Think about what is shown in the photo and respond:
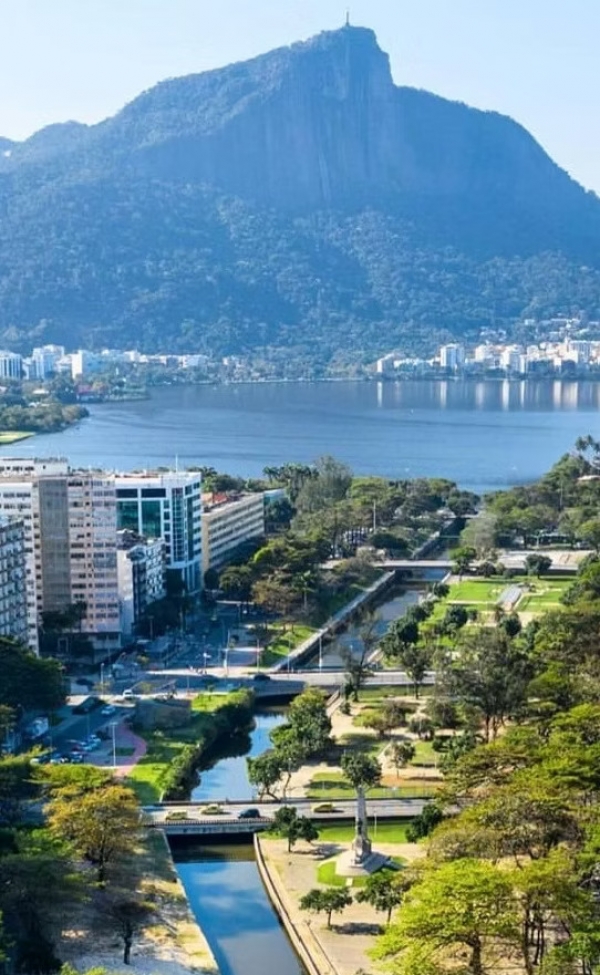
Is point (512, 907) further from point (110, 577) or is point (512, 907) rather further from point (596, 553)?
point (596, 553)

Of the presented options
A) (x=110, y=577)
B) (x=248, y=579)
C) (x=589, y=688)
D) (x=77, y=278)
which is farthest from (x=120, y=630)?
(x=77, y=278)

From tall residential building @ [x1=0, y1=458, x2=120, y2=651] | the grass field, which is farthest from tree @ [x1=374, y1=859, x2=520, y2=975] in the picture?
the grass field

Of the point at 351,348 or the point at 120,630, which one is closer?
the point at 120,630

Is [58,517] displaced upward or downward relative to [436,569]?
upward

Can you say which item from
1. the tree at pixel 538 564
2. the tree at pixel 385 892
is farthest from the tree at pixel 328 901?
the tree at pixel 538 564

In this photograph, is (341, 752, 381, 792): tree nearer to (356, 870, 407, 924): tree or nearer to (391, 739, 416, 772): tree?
(356, 870, 407, 924): tree

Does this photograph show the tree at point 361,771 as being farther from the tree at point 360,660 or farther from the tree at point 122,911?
the tree at point 360,660
